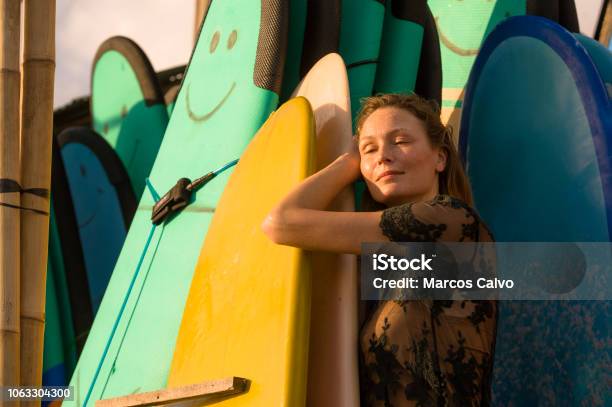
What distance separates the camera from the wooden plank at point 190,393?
155cm

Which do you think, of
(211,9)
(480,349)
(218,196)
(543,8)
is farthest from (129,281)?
(543,8)

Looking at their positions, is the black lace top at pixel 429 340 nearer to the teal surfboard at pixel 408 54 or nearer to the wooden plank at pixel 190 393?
the wooden plank at pixel 190 393

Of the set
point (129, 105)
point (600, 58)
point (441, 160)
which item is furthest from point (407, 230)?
point (129, 105)

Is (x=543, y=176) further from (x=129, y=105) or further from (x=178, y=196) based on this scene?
(x=129, y=105)

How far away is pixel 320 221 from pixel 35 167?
0.95 m

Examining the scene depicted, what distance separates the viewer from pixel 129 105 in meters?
4.03

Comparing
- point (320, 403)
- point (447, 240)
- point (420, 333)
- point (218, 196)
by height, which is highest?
point (218, 196)

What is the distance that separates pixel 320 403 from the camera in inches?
60.9

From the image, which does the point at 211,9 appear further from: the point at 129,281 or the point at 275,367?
the point at 275,367

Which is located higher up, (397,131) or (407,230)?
(397,131)

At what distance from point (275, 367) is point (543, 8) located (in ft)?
5.52

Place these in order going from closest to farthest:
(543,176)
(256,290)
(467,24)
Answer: (256,290) → (543,176) → (467,24)

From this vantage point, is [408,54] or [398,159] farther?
[408,54]

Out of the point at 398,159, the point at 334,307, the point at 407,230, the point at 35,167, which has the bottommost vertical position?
the point at 334,307
